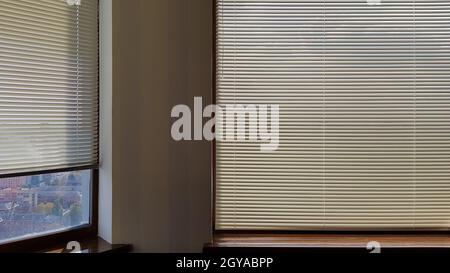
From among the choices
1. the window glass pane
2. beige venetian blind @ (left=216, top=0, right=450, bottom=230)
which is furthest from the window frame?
beige venetian blind @ (left=216, top=0, right=450, bottom=230)

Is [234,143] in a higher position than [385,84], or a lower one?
lower

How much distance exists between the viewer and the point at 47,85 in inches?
80.0

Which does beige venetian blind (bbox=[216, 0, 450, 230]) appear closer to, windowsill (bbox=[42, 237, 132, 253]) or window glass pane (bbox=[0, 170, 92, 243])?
windowsill (bbox=[42, 237, 132, 253])

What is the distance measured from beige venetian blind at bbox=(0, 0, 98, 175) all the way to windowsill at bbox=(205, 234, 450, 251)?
86cm

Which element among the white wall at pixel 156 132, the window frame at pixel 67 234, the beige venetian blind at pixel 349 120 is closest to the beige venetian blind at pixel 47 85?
the window frame at pixel 67 234

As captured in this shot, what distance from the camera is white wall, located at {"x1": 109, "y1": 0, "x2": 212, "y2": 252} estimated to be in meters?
2.16

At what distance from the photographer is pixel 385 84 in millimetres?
2203

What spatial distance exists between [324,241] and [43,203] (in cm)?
145

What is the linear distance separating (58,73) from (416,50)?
191cm

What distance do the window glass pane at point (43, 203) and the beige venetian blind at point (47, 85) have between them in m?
0.08

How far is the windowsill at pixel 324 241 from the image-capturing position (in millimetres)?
2006
